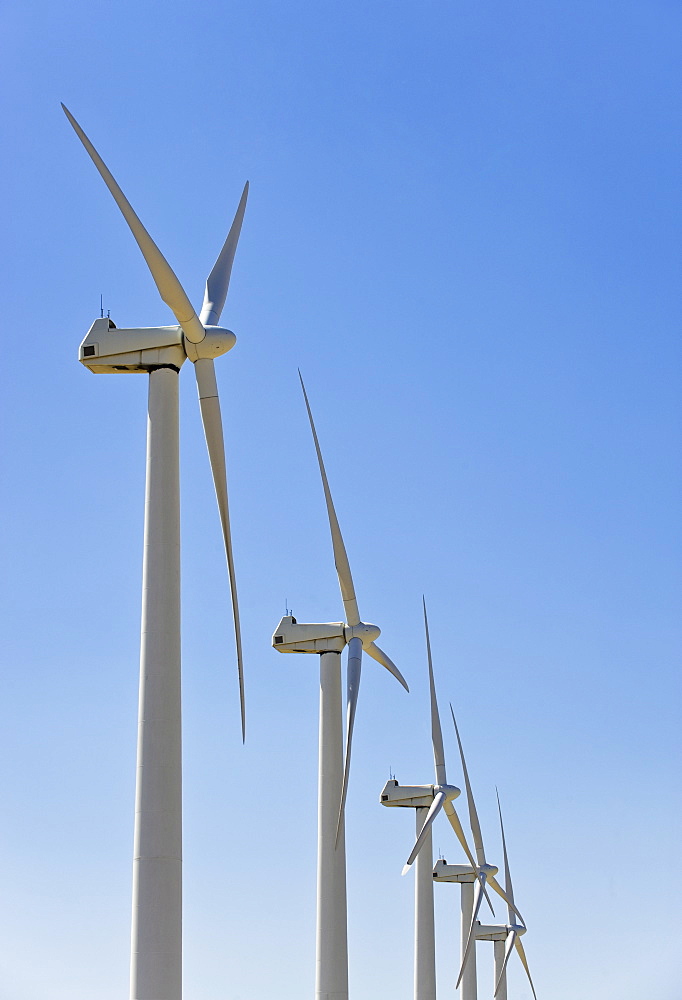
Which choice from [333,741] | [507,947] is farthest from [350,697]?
[507,947]

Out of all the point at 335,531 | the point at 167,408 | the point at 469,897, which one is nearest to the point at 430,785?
the point at 469,897

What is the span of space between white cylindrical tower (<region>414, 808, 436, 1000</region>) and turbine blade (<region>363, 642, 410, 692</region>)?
603 inches

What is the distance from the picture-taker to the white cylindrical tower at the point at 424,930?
7231 centimetres

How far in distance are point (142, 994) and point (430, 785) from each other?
48.8 metres

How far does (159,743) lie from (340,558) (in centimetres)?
2490

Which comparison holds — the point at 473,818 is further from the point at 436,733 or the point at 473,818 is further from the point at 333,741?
the point at 333,741

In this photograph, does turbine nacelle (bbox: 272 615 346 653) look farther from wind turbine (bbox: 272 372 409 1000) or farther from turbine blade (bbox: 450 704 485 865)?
turbine blade (bbox: 450 704 485 865)

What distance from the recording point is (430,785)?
251ft

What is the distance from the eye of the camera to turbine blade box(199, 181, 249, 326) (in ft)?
124

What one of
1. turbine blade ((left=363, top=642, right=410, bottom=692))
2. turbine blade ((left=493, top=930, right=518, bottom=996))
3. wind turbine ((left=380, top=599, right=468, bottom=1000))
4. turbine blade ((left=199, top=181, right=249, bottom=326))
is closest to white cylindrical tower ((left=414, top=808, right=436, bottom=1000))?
wind turbine ((left=380, top=599, right=468, bottom=1000))

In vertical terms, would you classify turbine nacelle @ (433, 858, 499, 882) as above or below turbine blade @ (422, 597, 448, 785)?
below

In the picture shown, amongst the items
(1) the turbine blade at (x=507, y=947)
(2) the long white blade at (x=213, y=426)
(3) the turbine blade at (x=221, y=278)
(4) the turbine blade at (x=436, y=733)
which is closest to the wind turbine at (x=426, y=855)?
(4) the turbine blade at (x=436, y=733)

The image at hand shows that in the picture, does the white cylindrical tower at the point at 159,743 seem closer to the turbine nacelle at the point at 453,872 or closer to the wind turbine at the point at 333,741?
the wind turbine at the point at 333,741

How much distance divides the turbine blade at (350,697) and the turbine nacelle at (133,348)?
19937mm
